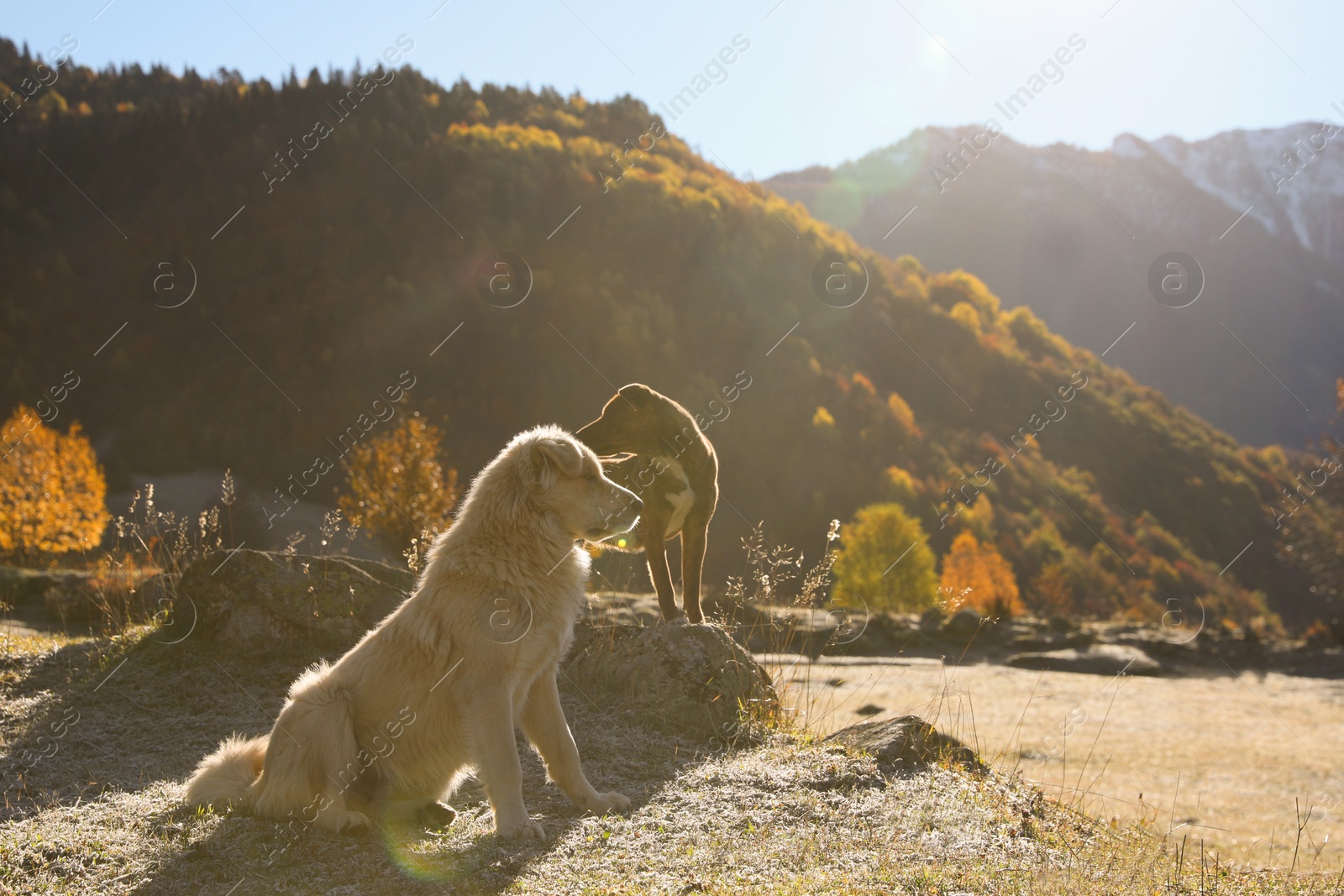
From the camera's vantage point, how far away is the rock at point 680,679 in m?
6.70

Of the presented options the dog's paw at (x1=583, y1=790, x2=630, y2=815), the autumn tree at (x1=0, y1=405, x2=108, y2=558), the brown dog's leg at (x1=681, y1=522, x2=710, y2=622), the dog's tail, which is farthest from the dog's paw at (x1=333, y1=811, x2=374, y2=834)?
the autumn tree at (x1=0, y1=405, x2=108, y2=558)

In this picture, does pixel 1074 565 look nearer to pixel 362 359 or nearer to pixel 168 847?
pixel 362 359

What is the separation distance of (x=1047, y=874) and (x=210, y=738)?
19.3 ft

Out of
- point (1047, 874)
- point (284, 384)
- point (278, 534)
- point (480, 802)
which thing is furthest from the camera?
point (284, 384)

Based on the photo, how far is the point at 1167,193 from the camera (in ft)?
595

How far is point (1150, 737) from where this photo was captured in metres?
13.4

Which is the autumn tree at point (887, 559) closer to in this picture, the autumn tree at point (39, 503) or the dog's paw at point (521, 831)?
the autumn tree at point (39, 503)

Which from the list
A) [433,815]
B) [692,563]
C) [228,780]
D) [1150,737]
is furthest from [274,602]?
[1150,737]

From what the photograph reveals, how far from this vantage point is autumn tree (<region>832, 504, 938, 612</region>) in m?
42.6

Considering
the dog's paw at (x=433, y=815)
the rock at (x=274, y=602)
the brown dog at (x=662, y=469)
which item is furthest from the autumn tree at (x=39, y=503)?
the dog's paw at (x=433, y=815)

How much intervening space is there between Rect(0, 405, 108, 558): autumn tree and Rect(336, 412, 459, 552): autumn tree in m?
7.77

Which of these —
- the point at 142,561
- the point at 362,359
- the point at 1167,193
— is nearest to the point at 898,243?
the point at 1167,193

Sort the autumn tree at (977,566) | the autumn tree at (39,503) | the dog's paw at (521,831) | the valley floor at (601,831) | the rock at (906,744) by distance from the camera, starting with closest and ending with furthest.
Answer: the valley floor at (601,831) → the dog's paw at (521,831) → the rock at (906,744) → the autumn tree at (39,503) → the autumn tree at (977,566)

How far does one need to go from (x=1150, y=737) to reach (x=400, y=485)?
88.5ft
